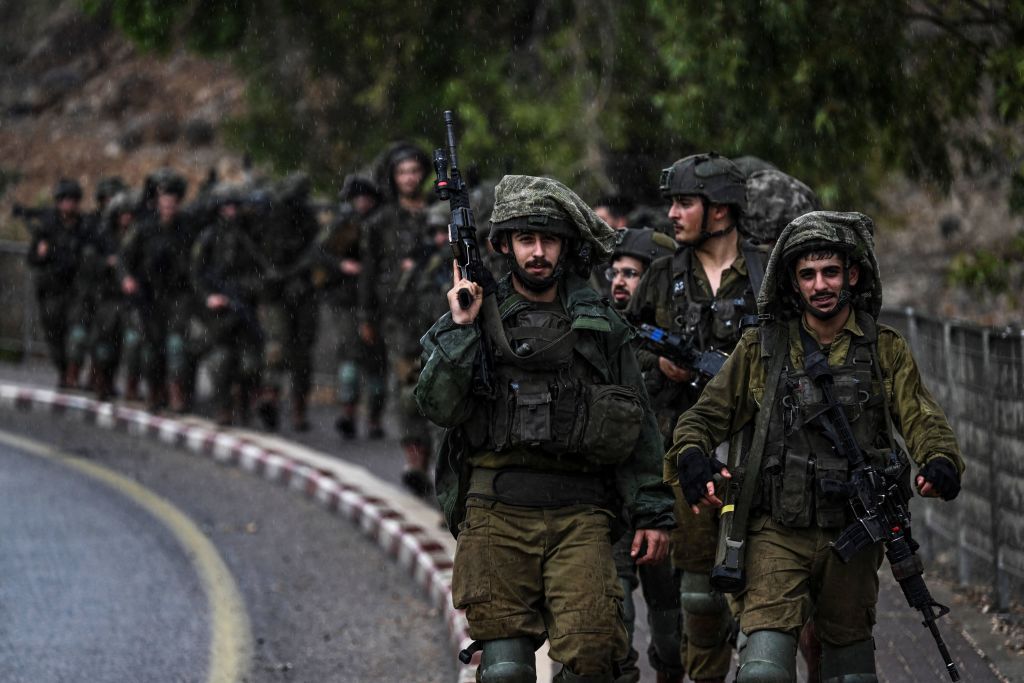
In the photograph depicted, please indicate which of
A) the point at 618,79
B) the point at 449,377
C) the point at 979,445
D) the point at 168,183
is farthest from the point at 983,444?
the point at 618,79

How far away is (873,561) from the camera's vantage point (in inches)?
212

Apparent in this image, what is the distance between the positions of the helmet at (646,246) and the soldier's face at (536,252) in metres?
1.85

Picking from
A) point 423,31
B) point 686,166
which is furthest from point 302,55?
point 686,166

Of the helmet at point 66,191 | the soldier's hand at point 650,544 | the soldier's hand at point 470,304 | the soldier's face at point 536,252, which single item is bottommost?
the soldier's hand at point 650,544

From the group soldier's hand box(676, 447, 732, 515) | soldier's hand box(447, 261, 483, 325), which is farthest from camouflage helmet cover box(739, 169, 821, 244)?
soldier's hand box(447, 261, 483, 325)

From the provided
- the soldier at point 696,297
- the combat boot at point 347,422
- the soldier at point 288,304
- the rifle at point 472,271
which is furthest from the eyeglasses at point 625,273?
the soldier at point 288,304

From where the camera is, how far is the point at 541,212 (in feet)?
17.7

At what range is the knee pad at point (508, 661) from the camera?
5137mm

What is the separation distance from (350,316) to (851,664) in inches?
362

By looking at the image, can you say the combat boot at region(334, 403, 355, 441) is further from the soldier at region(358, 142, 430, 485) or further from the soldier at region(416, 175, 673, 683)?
the soldier at region(416, 175, 673, 683)

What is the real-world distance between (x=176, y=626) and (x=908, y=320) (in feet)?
13.8

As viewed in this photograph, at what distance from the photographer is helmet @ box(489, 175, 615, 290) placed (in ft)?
17.7

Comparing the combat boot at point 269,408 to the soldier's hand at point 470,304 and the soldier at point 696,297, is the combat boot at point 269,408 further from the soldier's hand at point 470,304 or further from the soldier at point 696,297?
the soldier's hand at point 470,304

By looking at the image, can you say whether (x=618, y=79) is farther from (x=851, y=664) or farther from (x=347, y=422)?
(x=851, y=664)
